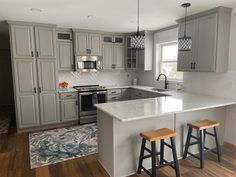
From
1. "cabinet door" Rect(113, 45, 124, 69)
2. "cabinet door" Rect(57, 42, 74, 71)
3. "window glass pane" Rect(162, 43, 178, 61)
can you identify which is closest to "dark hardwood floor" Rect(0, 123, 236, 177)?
"cabinet door" Rect(57, 42, 74, 71)

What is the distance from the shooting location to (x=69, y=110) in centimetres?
458

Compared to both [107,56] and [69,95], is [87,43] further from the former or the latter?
[69,95]

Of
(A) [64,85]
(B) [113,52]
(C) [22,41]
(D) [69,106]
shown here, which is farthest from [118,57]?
(C) [22,41]

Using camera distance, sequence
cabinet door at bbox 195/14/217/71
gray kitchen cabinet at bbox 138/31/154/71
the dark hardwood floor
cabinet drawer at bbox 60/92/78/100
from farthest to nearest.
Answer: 1. gray kitchen cabinet at bbox 138/31/154/71
2. cabinet drawer at bbox 60/92/78/100
3. cabinet door at bbox 195/14/217/71
4. the dark hardwood floor

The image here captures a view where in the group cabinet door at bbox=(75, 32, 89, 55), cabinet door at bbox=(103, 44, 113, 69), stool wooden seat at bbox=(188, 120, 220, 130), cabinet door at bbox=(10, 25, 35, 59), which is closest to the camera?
stool wooden seat at bbox=(188, 120, 220, 130)

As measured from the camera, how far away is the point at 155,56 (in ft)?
16.7

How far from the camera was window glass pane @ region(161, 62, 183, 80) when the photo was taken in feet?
14.9

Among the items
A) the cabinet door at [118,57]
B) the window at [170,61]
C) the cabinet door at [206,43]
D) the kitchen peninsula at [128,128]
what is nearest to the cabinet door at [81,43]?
the cabinet door at [118,57]

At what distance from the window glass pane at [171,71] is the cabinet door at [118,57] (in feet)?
4.10

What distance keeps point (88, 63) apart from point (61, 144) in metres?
2.38

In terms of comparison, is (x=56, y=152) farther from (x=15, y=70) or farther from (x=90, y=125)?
(x=15, y=70)

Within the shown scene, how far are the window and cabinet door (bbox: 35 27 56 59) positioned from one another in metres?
2.91

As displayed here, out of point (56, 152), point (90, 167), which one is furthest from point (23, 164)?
point (90, 167)

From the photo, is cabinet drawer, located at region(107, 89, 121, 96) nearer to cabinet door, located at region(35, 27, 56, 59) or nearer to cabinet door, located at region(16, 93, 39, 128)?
cabinet door, located at region(35, 27, 56, 59)
